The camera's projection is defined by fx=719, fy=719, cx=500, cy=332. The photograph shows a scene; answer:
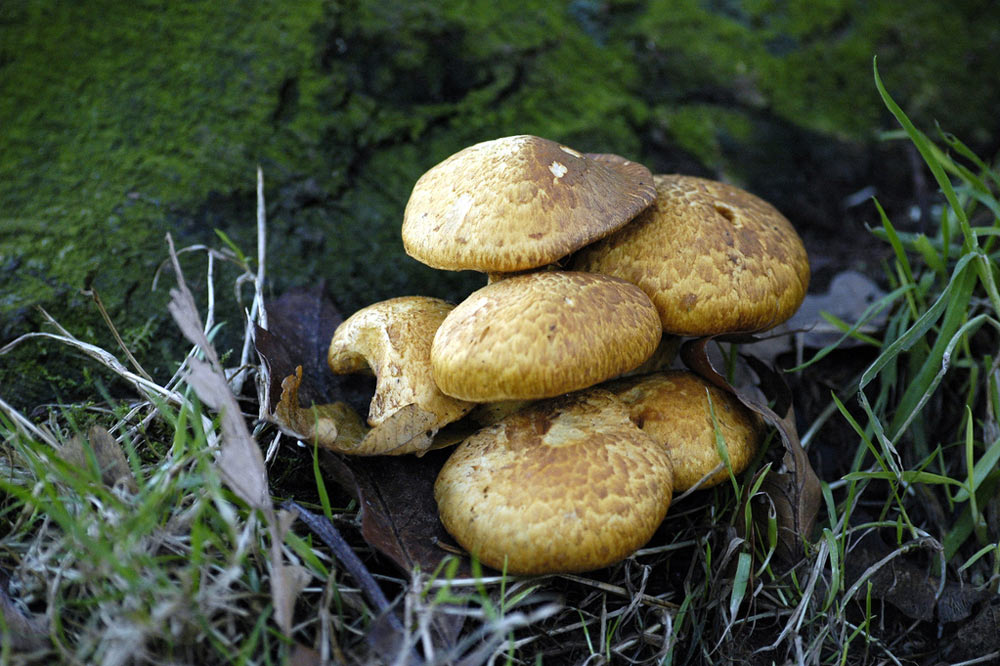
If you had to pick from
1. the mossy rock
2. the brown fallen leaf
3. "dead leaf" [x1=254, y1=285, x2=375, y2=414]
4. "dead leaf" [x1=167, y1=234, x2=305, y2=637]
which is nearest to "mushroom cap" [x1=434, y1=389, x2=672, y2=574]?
the brown fallen leaf

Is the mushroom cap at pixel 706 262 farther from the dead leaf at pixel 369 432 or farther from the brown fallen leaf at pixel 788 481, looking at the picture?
the dead leaf at pixel 369 432

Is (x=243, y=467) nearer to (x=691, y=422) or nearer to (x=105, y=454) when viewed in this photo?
(x=105, y=454)

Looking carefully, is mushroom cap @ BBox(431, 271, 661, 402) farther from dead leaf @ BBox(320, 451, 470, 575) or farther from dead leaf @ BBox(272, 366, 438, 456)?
dead leaf @ BBox(320, 451, 470, 575)

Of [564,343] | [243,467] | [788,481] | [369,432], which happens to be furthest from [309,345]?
[788,481]

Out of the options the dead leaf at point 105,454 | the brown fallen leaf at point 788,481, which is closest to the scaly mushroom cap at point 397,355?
the dead leaf at point 105,454

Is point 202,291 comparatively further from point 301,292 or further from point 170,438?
point 170,438
